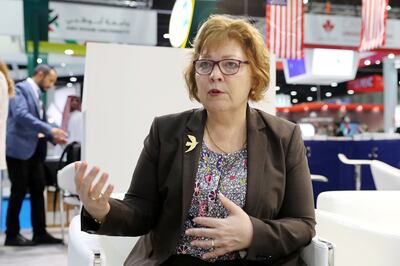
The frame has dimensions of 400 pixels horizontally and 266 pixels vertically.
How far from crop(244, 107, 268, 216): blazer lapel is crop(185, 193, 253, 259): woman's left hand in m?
0.13

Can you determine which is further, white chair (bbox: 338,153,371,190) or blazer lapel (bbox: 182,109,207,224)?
white chair (bbox: 338,153,371,190)

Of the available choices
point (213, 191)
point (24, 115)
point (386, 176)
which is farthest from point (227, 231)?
point (24, 115)

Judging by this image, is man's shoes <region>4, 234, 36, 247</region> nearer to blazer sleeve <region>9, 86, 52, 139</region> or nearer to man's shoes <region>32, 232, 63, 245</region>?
man's shoes <region>32, 232, 63, 245</region>

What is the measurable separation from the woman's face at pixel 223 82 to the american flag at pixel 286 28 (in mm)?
7438

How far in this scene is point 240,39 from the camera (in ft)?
5.32

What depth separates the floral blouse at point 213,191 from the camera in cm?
157

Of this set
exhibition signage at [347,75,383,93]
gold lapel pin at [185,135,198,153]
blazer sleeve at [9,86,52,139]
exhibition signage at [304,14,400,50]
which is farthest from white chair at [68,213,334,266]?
exhibition signage at [347,75,383,93]

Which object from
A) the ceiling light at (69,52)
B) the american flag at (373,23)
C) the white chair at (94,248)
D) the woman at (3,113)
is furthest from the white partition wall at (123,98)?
the ceiling light at (69,52)

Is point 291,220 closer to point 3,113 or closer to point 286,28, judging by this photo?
point 3,113

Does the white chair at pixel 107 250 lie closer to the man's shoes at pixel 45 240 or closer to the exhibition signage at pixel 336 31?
the man's shoes at pixel 45 240

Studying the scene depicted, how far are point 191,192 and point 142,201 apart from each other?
0.60ft

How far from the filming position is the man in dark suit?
16.1ft

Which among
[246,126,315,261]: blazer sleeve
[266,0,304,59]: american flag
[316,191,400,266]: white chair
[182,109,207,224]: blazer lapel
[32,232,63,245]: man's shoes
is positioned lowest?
[32,232,63,245]: man's shoes

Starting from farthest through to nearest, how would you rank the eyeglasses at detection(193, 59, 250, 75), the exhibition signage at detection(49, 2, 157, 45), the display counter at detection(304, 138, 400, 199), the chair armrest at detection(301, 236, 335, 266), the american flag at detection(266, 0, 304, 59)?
the exhibition signage at detection(49, 2, 157, 45) → the american flag at detection(266, 0, 304, 59) → the display counter at detection(304, 138, 400, 199) → the eyeglasses at detection(193, 59, 250, 75) → the chair armrest at detection(301, 236, 335, 266)
